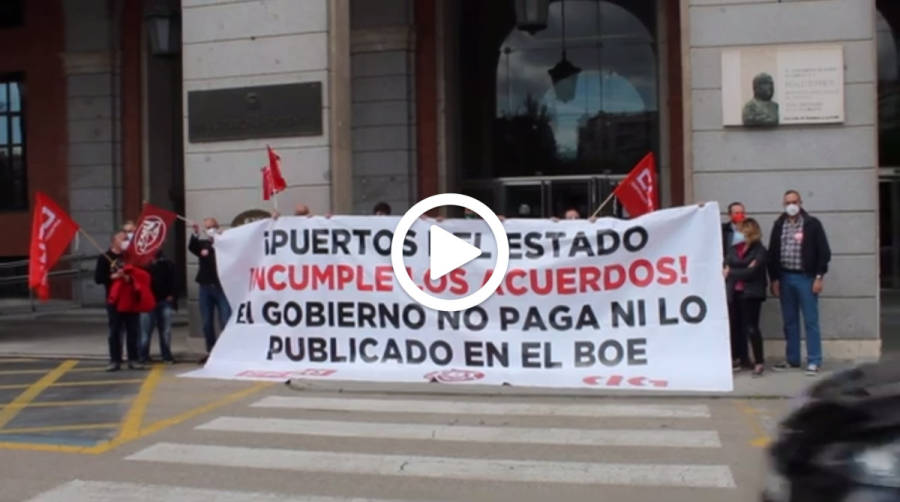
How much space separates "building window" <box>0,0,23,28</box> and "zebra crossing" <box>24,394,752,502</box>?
50.1 feet

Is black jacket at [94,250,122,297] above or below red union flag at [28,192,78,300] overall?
below

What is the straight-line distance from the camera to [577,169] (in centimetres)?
1938

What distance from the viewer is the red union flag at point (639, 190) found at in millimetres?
12023

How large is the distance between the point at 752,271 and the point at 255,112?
22.5 ft

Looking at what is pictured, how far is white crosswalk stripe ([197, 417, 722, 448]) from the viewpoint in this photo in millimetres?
8281

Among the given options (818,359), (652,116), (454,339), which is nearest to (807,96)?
(818,359)

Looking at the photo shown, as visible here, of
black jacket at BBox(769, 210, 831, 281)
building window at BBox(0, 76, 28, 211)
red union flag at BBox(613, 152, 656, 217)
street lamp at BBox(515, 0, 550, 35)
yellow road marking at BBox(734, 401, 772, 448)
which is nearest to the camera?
yellow road marking at BBox(734, 401, 772, 448)

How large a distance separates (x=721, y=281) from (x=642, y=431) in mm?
2395

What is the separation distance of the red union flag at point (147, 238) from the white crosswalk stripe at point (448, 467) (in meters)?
5.18

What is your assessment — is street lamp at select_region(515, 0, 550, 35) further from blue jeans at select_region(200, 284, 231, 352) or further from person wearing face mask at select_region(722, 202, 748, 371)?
blue jeans at select_region(200, 284, 231, 352)

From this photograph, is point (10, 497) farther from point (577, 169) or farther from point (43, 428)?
point (577, 169)

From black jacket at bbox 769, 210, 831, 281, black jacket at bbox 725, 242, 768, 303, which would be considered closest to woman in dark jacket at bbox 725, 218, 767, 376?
black jacket at bbox 725, 242, 768, 303

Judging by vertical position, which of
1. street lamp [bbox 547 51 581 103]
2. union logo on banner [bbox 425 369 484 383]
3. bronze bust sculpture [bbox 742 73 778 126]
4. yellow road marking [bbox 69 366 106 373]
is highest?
street lamp [bbox 547 51 581 103]

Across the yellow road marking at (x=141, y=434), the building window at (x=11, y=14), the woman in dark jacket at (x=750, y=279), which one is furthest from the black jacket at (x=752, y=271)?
the building window at (x=11, y=14)
